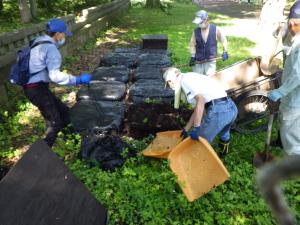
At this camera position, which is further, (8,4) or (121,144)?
(8,4)

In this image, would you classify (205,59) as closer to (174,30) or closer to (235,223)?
(235,223)

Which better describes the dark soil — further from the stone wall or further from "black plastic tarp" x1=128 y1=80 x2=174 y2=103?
the stone wall

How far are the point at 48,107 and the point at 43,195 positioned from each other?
221 centimetres

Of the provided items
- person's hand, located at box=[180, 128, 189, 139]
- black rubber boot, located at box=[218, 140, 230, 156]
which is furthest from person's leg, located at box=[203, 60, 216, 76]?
person's hand, located at box=[180, 128, 189, 139]

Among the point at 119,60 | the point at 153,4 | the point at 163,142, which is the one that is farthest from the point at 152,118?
the point at 153,4

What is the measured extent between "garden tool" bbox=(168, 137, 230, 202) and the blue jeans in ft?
0.94

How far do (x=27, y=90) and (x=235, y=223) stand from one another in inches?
118

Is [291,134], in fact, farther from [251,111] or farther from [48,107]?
[48,107]

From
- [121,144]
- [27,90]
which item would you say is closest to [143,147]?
[121,144]

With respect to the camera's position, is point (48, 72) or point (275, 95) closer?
point (275, 95)

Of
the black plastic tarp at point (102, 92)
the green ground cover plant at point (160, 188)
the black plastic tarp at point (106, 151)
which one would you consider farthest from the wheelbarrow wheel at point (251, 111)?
the black plastic tarp at point (102, 92)

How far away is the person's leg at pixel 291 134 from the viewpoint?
151 inches

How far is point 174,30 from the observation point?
15227 mm

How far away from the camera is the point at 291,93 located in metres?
3.77
